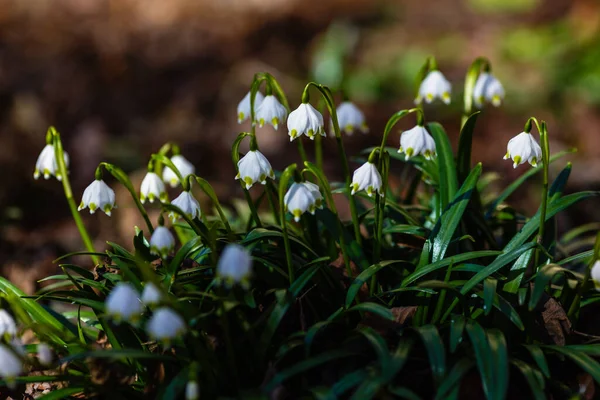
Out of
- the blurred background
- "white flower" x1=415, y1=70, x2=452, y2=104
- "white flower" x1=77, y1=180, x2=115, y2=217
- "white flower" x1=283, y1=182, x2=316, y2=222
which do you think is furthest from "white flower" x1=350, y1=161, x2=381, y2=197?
the blurred background

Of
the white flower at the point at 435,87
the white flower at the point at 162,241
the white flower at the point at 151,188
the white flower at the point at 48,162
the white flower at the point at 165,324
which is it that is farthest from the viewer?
the white flower at the point at 435,87

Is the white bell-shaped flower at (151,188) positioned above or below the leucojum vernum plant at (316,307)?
above

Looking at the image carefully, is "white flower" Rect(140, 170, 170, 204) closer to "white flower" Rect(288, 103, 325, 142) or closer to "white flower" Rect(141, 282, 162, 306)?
"white flower" Rect(288, 103, 325, 142)

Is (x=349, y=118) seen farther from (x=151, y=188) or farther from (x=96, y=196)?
(x=96, y=196)

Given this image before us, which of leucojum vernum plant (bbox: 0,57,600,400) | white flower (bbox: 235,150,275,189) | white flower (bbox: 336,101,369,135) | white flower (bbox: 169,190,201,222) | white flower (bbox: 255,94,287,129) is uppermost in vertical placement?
white flower (bbox: 255,94,287,129)

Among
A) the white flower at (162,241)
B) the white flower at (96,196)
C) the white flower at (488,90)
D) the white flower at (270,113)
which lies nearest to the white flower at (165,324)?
the white flower at (162,241)

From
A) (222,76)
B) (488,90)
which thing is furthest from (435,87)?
(222,76)

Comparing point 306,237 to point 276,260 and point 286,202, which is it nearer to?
point 276,260

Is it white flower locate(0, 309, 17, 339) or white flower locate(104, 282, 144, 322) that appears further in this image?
white flower locate(0, 309, 17, 339)

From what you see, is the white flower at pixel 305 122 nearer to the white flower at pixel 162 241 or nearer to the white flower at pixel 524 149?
the white flower at pixel 162 241
